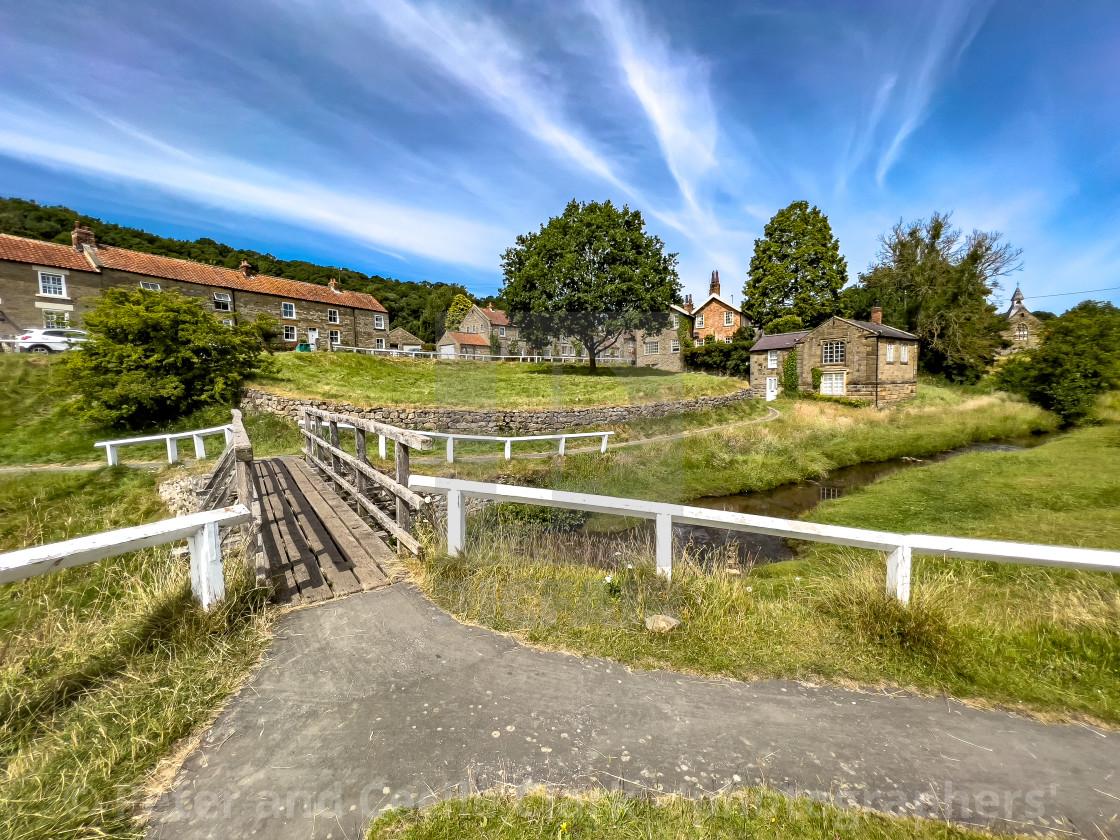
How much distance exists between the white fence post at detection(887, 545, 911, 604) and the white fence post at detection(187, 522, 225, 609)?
527cm

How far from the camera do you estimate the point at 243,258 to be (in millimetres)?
50375

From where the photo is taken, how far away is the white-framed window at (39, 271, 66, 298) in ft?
87.1

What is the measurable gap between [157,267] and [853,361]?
49.3 meters

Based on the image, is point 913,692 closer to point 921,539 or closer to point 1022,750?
point 1022,750

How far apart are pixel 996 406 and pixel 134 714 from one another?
130 ft

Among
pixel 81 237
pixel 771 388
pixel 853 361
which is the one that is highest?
pixel 81 237

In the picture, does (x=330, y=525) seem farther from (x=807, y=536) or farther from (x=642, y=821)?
(x=807, y=536)


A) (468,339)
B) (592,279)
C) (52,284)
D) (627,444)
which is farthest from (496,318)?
(627,444)

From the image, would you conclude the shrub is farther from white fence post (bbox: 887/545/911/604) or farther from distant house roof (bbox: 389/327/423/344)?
distant house roof (bbox: 389/327/423/344)

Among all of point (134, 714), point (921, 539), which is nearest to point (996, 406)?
point (921, 539)

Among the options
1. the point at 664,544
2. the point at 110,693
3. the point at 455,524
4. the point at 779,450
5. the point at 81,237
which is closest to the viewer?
the point at 110,693

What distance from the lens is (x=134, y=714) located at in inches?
98.5

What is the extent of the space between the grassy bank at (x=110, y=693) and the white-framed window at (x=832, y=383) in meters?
35.6

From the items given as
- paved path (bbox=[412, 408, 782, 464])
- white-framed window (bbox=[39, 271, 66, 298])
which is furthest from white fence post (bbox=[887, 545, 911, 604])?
white-framed window (bbox=[39, 271, 66, 298])
